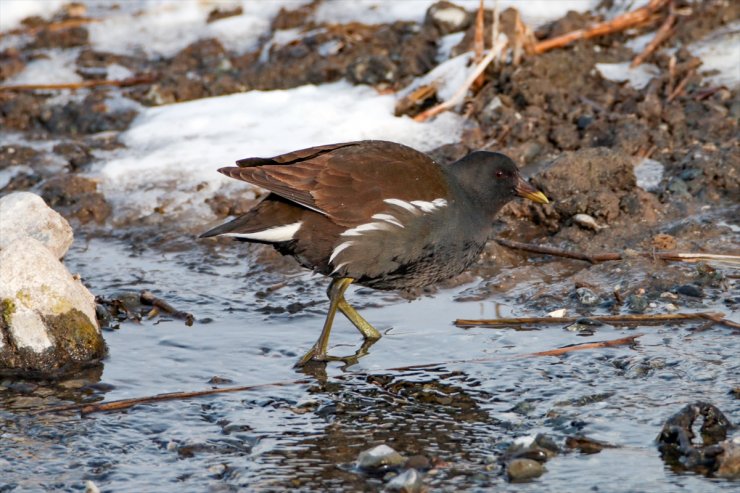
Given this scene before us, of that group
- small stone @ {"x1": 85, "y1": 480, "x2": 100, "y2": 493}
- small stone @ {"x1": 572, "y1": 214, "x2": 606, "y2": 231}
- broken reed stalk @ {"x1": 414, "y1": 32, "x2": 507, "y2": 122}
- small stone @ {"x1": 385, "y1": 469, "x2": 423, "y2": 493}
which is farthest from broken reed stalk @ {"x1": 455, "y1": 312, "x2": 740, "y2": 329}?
broken reed stalk @ {"x1": 414, "y1": 32, "x2": 507, "y2": 122}

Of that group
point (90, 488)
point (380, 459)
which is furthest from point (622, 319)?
point (90, 488)

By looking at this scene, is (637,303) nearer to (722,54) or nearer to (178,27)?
(722,54)

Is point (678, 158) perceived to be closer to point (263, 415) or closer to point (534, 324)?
point (534, 324)

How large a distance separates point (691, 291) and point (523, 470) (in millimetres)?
2243

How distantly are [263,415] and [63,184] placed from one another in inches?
146

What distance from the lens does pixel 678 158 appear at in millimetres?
7230

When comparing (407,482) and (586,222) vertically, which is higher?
(586,222)

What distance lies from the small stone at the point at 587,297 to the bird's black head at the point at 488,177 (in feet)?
2.10

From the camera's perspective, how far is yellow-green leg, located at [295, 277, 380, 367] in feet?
17.3

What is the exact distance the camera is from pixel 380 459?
394 centimetres

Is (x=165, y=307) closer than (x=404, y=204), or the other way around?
(x=404, y=204)

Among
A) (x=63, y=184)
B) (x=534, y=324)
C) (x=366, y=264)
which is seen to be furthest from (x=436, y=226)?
(x=63, y=184)

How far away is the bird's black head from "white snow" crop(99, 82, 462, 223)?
1.98 m

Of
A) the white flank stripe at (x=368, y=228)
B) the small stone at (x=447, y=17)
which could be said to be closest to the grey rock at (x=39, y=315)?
the white flank stripe at (x=368, y=228)
